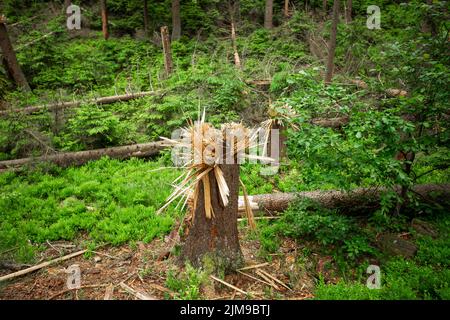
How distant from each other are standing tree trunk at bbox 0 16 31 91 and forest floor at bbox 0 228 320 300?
9.16 metres

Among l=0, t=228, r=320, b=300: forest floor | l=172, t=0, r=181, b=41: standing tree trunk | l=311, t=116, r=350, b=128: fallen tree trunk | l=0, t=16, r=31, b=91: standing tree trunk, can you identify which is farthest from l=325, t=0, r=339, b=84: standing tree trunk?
l=0, t=16, r=31, b=91: standing tree trunk

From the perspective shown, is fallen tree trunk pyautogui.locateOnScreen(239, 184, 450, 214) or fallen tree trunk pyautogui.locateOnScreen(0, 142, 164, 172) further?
fallen tree trunk pyautogui.locateOnScreen(0, 142, 164, 172)

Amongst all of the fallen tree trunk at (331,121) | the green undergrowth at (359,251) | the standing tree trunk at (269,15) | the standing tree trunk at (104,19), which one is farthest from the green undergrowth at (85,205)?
the standing tree trunk at (269,15)

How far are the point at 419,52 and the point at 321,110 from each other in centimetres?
→ 169

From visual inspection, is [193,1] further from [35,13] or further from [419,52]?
[419,52]

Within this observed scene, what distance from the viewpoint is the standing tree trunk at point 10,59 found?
10875 millimetres

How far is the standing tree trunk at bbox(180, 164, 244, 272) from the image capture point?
159 inches

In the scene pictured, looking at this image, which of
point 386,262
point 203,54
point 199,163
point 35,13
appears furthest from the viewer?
point 35,13

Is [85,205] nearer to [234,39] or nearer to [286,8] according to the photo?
[234,39]

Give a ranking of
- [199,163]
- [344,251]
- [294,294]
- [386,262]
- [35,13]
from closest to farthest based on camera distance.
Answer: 1. [199,163]
2. [294,294]
3. [386,262]
4. [344,251]
5. [35,13]

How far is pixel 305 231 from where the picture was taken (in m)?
5.04

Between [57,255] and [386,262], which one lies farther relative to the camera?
[57,255]

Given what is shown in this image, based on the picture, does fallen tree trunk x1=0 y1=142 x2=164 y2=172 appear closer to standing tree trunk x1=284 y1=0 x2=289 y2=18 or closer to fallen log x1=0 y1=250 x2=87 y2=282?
fallen log x1=0 y1=250 x2=87 y2=282

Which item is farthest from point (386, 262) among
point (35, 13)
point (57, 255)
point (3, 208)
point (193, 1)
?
point (35, 13)
